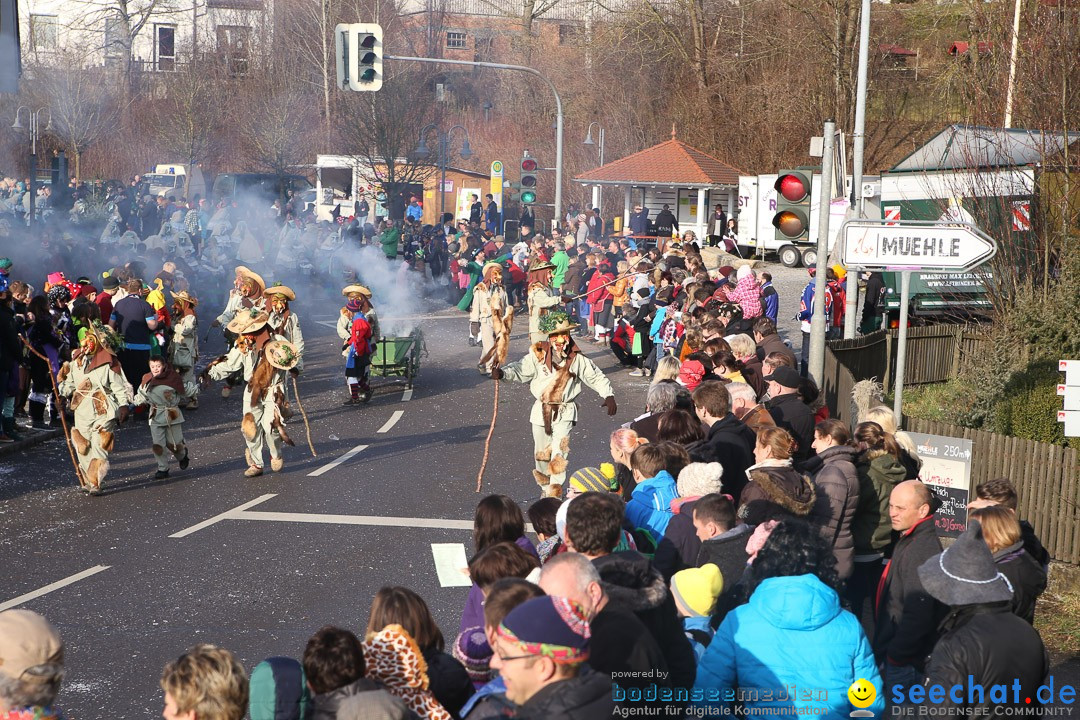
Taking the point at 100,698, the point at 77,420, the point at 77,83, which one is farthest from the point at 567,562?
the point at 77,83

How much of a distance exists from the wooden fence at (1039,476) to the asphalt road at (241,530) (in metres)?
4.39

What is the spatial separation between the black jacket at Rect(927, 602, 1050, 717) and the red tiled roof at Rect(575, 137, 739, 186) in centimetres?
3501

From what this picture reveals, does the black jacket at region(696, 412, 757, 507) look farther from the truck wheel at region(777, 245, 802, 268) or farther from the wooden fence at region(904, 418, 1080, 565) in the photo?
the truck wheel at region(777, 245, 802, 268)

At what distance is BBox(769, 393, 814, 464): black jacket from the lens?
9.05 metres

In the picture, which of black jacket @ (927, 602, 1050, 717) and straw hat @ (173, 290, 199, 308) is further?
straw hat @ (173, 290, 199, 308)

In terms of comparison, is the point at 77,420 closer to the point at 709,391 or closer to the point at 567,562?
the point at 709,391

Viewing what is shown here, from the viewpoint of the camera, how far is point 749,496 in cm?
667

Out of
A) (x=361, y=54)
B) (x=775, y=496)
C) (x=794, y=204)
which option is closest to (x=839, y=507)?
(x=775, y=496)

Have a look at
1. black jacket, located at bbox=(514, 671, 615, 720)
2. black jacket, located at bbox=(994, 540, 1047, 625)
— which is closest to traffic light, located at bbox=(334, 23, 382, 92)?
black jacket, located at bbox=(994, 540, 1047, 625)

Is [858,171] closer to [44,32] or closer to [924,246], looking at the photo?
[924,246]

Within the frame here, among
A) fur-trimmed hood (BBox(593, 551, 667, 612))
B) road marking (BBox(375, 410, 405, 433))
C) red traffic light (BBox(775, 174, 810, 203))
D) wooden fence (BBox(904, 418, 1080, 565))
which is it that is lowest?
road marking (BBox(375, 410, 405, 433))

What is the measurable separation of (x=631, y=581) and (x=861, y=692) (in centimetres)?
99

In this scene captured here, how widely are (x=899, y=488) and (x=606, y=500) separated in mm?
1845

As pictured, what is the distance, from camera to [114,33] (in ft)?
154
